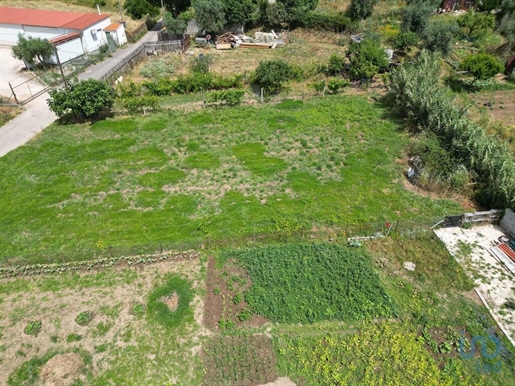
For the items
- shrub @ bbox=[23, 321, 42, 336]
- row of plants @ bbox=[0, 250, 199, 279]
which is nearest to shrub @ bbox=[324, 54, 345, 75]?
row of plants @ bbox=[0, 250, 199, 279]

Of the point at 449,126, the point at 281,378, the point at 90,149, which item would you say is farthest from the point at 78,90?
the point at 449,126

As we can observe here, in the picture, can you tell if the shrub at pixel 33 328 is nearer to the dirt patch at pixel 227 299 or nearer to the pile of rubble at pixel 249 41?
the dirt patch at pixel 227 299

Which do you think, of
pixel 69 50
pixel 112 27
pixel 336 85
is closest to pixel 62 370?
pixel 336 85

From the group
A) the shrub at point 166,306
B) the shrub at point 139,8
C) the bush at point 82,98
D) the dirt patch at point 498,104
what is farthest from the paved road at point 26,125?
the dirt patch at point 498,104

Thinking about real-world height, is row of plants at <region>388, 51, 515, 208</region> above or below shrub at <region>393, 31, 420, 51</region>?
below

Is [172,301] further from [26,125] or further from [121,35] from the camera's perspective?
[121,35]

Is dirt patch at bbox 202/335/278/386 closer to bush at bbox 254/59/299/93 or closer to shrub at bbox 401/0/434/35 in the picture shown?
bush at bbox 254/59/299/93
